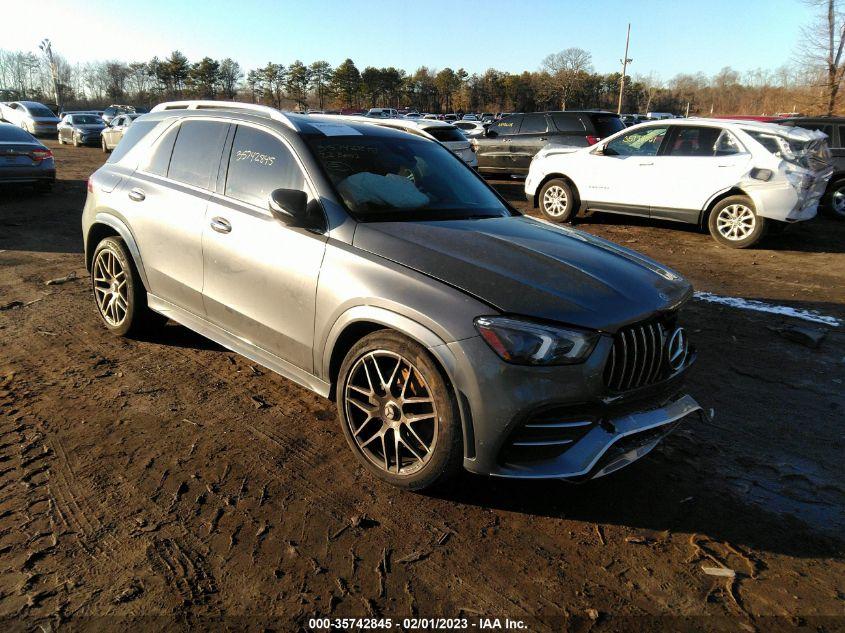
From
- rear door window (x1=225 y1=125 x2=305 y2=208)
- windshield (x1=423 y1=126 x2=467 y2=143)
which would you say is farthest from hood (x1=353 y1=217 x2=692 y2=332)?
windshield (x1=423 y1=126 x2=467 y2=143)

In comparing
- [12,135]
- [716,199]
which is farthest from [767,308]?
[12,135]

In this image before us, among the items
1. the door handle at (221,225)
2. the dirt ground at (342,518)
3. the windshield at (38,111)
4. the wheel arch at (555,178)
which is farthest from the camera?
the windshield at (38,111)

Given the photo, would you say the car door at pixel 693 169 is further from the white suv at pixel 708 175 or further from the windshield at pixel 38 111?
the windshield at pixel 38 111

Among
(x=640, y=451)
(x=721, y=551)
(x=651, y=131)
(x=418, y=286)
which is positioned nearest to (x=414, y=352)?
(x=418, y=286)

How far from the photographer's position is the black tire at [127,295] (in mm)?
4684

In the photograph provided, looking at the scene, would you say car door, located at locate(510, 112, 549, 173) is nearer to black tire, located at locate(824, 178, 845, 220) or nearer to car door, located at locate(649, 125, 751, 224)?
car door, located at locate(649, 125, 751, 224)

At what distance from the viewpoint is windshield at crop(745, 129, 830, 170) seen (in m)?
8.73

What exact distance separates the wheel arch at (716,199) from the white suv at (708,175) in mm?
14

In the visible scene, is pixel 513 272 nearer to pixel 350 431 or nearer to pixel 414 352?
pixel 414 352

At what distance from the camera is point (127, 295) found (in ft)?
15.6

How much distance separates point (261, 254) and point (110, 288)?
2205 millimetres

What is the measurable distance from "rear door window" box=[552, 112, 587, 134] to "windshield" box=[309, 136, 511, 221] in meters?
10.9

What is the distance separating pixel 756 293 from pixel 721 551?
502 cm

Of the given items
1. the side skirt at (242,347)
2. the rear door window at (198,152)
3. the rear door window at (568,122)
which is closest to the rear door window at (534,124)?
the rear door window at (568,122)
